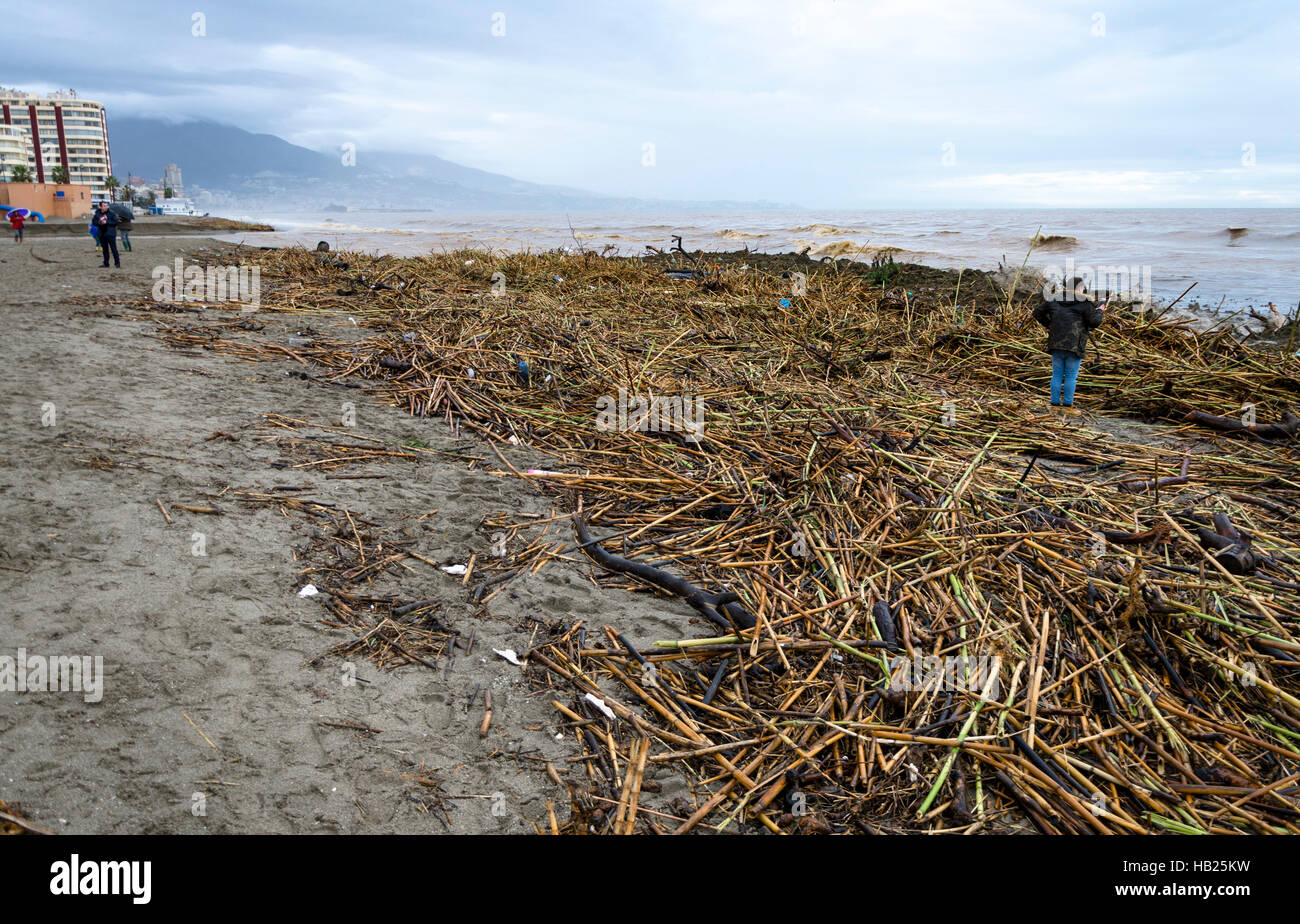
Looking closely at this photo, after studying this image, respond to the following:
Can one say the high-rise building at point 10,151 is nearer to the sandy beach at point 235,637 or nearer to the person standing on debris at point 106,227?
the person standing on debris at point 106,227

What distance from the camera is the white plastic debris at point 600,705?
2.44m

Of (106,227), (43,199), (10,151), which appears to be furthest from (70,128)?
(106,227)

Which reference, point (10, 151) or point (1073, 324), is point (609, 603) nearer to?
point (1073, 324)

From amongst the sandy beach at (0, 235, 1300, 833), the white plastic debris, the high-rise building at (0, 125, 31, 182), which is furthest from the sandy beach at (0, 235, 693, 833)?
the high-rise building at (0, 125, 31, 182)

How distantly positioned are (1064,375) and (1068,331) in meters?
0.42

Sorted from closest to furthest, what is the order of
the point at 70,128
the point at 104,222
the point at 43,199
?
the point at 104,222
the point at 43,199
the point at 70,128

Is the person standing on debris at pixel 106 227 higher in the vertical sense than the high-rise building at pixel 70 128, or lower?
lower

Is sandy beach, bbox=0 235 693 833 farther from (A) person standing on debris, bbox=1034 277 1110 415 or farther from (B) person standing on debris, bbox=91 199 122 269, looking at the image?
(B) person standing on debris, bbox=91 199 122 269

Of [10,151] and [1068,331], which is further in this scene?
[10,151]

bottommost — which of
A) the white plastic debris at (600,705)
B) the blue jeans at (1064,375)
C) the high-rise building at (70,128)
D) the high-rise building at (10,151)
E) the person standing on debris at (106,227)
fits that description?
the white plastic debris at (600,705)

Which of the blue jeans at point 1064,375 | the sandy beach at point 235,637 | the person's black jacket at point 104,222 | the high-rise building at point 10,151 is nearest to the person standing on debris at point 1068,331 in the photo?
the blue jeans at point 1064,375

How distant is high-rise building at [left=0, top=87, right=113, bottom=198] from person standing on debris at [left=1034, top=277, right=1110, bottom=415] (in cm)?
16427

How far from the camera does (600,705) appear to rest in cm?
246
